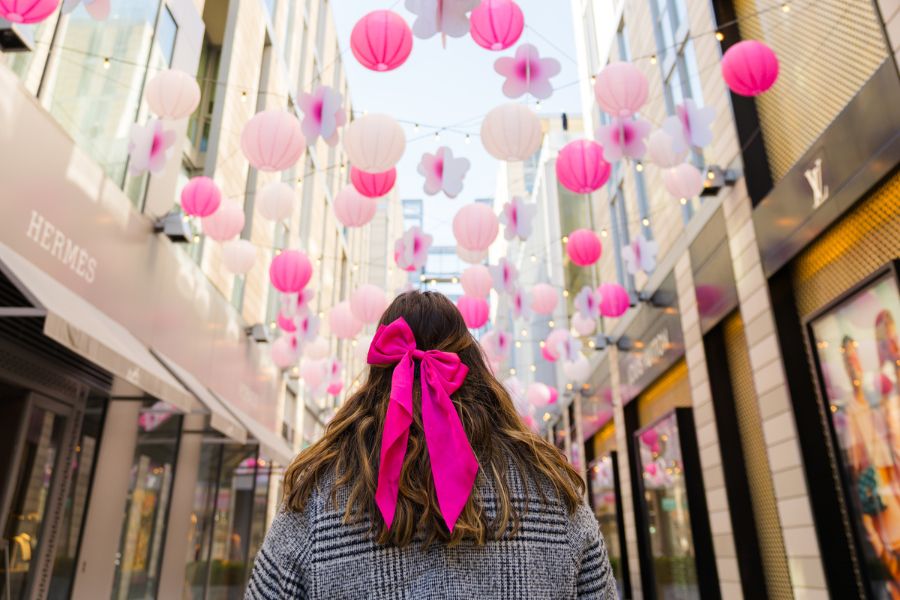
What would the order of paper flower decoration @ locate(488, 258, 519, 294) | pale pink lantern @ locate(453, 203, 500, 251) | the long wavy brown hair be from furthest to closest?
paper flower decoration @ locate(488, 258, 519, 294)
pale pink lantern @ locate(453, 203, 500, 251)
the long wavy brown hair

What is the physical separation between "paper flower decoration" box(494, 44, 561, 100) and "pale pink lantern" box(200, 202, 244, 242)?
434cm

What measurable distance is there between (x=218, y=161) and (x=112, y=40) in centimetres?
338

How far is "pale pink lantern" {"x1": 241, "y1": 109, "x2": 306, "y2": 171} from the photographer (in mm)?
5992

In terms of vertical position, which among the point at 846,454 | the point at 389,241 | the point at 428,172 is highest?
the point at 389,241

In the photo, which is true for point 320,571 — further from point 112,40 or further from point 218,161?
point 218,161

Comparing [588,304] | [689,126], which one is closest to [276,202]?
[689,126]

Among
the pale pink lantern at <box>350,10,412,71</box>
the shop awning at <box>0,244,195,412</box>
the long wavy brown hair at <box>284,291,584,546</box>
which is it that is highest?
the pale pink lantern at <box>350,10,412,71</box>

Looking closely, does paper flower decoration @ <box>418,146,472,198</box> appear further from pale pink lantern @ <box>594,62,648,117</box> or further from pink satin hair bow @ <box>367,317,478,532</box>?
pink satin hair bow @ <box>367,317,478,532</box>

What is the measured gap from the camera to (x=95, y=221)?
7.11 m

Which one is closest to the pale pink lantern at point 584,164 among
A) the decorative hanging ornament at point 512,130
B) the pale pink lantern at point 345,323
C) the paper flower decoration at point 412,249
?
the decorative hanging ornament at point 512,130

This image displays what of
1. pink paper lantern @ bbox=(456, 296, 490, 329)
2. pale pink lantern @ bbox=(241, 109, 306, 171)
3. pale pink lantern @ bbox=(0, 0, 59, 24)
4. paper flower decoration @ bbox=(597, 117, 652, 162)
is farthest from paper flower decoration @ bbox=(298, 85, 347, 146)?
pink paper lantern @ bbox=(456, 296, 490, 329)

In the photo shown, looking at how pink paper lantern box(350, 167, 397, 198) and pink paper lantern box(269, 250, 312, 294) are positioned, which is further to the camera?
pink paper lantern box(269, 250, 312, 294)

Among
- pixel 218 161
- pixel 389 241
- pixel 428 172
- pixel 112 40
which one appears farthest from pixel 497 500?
pixel 389 241

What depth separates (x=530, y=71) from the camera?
5.92 metres
